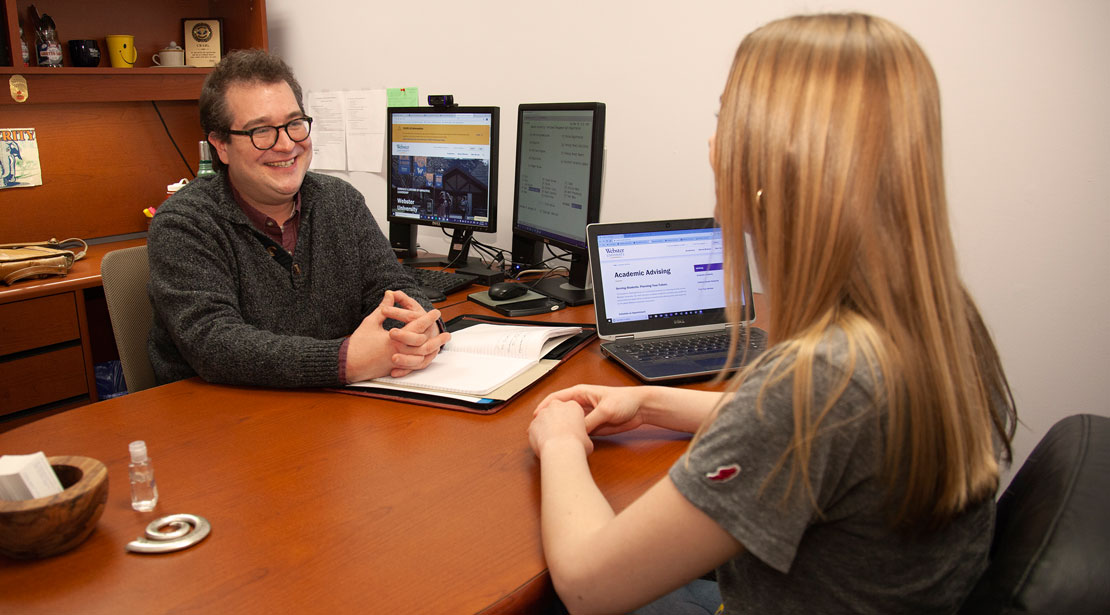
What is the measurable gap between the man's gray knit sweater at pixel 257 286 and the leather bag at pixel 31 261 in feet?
3.42

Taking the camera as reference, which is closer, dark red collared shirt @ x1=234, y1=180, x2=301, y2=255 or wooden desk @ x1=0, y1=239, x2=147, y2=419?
dark red collared shirt @ x1=234, y1=180, x2=301, y2=255

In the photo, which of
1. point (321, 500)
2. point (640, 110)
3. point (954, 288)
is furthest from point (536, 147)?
point (954, 288)

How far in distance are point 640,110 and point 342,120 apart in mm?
1392

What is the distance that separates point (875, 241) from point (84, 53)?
116 inches

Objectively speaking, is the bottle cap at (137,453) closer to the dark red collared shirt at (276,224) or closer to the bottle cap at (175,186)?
the dark red collared shirt at (276,224)

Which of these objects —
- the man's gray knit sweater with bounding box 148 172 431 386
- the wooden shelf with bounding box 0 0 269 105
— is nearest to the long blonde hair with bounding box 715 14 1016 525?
the man's gray knit sweater with bounding box 148 172 431 386

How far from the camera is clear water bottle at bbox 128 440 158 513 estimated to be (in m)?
0.91

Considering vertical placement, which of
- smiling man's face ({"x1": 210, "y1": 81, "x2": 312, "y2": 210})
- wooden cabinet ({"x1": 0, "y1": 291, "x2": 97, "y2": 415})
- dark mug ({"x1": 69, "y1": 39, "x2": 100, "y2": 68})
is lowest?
wooden cabinet ({"x1": 0, "y1": 291, "x2": 97, "y2": 415})

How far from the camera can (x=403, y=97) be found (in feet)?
9.05

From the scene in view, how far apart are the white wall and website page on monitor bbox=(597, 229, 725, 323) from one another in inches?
20.4

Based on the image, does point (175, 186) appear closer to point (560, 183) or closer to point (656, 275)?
point (560, 183)

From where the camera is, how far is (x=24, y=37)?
102 inches

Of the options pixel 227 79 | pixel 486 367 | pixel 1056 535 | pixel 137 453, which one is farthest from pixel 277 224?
pixel 1056 535

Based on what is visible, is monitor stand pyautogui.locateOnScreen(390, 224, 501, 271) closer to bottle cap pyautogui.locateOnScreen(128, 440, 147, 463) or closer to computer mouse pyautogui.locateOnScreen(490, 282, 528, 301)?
computer mouse pyautogui.locateOnScreen(490, 282, 528, 301)
